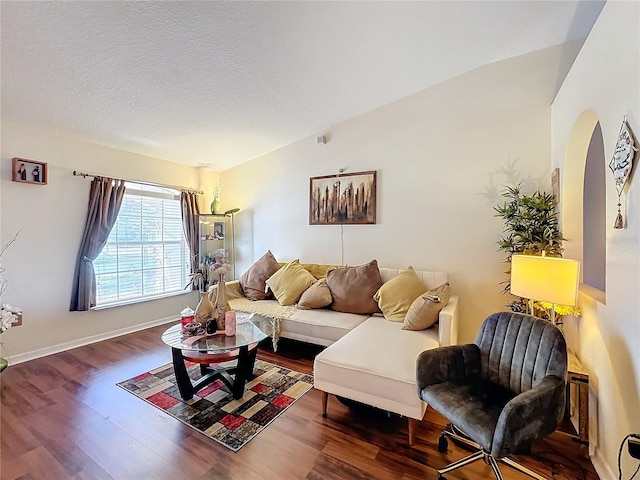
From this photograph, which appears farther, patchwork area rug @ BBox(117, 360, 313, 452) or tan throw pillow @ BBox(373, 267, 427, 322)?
tan throw pillow @ BBox(373, 267, 427, 322)

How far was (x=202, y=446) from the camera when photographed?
1.82 meters

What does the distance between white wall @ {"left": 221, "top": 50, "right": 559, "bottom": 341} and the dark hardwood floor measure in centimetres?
166

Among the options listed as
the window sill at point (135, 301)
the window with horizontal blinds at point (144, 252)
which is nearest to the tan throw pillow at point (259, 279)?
the window with horizontal blinds at point (144, 252)

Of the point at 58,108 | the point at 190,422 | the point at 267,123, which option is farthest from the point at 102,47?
the point at 190,422

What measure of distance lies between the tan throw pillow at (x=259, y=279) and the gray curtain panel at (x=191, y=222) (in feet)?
4.06

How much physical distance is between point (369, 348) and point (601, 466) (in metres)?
1.38

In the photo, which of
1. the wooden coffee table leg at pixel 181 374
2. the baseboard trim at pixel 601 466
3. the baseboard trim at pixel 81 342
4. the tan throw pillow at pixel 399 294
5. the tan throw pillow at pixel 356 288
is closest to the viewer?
the baseboard trim at pixel 601 466

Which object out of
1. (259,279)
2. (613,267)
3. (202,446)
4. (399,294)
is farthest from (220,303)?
(613,267)

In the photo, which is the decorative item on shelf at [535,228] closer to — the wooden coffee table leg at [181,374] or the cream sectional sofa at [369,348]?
the cream sectional sofa at [369,348]

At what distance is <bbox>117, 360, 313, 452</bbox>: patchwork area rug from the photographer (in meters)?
1.98

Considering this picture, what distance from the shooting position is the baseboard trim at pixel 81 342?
3.00 meters

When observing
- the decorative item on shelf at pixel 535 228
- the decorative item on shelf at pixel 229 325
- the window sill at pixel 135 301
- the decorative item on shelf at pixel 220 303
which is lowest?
the window sill at pixel 135 301

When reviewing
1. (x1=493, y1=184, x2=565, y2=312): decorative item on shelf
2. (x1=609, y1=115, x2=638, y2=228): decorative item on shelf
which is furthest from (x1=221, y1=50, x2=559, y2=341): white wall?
(x1=609, y1=115, x2=638, y2=228): decorative item on shelf

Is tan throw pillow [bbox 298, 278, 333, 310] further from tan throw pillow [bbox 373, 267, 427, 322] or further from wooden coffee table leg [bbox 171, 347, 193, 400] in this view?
wooden coffee table leg [bbox 171, 347, 193, 400]
